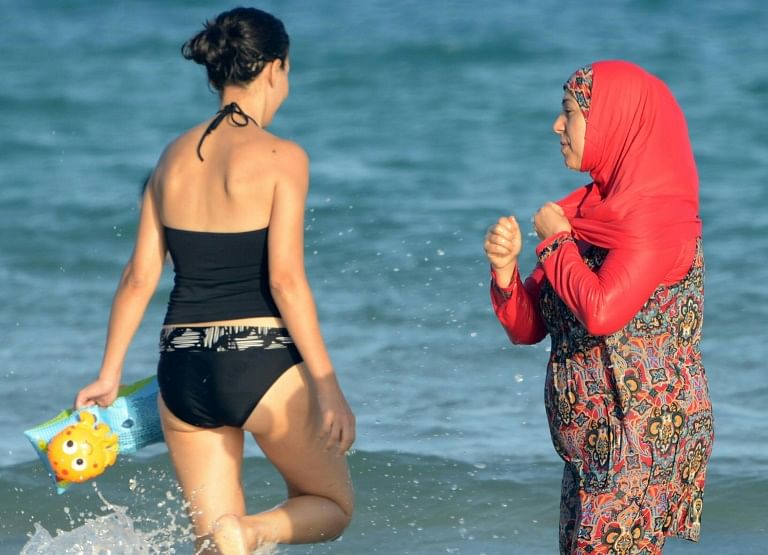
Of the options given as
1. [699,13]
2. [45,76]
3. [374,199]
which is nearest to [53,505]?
[374,199]

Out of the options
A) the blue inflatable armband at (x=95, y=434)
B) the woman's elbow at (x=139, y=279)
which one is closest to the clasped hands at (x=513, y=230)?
the woman's elbow at (x=139, y=279)

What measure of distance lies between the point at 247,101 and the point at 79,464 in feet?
3.72

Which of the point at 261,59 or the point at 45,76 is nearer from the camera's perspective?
the point at 261,59

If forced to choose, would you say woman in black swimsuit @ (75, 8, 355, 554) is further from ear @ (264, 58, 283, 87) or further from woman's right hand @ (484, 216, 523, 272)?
woman's right hand @ (484, 216, 523, 272)

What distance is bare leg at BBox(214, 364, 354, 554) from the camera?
3422 millimetres

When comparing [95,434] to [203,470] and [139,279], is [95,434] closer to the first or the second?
[203,470]

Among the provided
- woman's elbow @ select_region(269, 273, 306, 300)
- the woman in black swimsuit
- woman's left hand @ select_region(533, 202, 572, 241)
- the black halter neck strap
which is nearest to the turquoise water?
the woman in black swimsuit

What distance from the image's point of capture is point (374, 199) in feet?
32.5

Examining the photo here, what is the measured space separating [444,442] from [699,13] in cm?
1017

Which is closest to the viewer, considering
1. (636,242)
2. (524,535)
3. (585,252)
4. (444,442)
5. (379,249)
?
(636,242)

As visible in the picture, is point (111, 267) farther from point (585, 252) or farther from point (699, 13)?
point (699, 13)

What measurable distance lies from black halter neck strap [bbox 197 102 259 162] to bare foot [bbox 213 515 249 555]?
1.02 metres

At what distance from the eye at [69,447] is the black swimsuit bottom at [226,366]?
14.0 inches

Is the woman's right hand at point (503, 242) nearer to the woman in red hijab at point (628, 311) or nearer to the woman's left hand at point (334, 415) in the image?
the woman in red hijab at point (628, 311)
